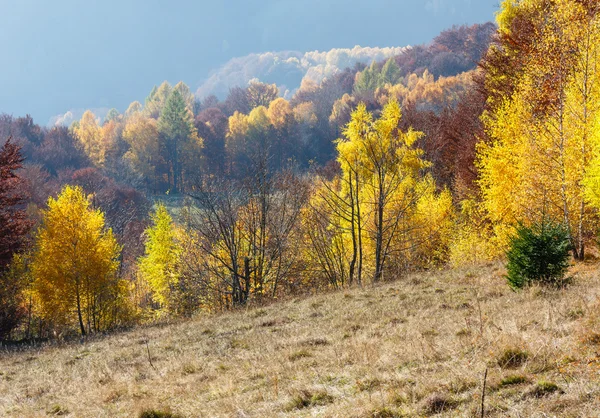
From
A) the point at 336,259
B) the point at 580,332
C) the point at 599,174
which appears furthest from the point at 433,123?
the point at 580,332

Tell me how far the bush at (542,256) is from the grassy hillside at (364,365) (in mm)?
528

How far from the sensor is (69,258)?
82.5 feet

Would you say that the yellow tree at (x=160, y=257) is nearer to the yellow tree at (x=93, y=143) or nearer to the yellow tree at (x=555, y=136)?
the yellow tree at (x=555, y=136)

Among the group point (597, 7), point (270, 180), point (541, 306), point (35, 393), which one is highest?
point (597, 7)

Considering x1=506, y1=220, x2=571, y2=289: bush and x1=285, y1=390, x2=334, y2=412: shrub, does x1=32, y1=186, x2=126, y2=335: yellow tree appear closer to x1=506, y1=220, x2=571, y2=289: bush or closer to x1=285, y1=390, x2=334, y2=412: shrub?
x1=285, y1=390, x2=334, y2=412: shrub

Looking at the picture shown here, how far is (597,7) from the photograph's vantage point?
45.1 ft

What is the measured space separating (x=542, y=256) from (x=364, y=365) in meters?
6.24

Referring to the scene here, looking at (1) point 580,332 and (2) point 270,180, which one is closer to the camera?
(1) point 580,332

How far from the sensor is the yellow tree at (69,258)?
24859 mm

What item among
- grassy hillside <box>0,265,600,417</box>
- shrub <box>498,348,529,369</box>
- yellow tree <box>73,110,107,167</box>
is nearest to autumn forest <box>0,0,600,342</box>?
grassy hillside <box>0,265,600,417</box>

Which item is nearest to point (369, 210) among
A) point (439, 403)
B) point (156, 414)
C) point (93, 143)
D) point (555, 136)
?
point (555, 136)

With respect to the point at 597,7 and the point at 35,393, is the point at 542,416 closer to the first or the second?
the point at 35,393

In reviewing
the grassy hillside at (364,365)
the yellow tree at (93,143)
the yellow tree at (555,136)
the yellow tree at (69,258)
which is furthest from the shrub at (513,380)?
the yellow tree at (93,143)

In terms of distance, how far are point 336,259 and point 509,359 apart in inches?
786
